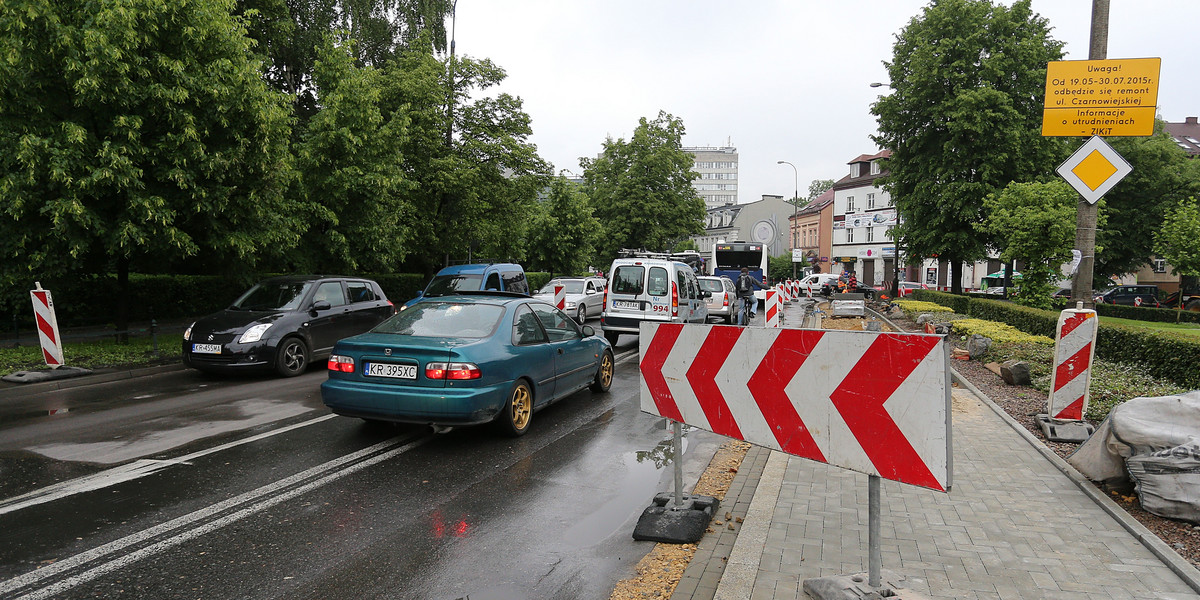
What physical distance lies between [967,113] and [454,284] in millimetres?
22001

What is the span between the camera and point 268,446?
6.43 meters

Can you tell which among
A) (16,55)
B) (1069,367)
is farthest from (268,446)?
(16,55)

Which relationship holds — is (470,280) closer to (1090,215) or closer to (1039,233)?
(1090,215)

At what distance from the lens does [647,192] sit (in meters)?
49.6

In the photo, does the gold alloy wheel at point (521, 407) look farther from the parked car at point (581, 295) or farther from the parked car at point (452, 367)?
the parked car at point (581, 295)

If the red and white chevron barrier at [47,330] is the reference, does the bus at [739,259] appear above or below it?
above

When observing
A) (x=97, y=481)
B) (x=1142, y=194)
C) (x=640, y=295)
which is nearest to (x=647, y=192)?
(x=1142, y=194)

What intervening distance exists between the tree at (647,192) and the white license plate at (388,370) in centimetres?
4274

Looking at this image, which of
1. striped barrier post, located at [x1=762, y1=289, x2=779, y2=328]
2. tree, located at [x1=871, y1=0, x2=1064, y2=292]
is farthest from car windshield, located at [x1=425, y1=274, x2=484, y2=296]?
tree, located at [x1=871, y1=0, x2=1064, y2=292]

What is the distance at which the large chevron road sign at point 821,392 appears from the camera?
2943 mm

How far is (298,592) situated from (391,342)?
3080 millimetres

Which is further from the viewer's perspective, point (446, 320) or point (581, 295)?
point (581, 295)

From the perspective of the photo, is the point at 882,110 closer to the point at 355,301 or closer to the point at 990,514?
the point at 355,301

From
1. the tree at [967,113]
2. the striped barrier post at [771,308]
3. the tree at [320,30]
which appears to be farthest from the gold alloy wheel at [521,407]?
the tree at [967,113]
